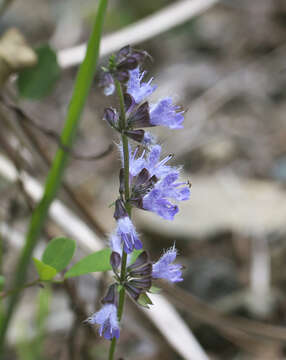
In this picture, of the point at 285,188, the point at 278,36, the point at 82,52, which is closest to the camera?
the point at 82,52

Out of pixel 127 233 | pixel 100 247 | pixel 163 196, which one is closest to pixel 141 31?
pixel 100 247

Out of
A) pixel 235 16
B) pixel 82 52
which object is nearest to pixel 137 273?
pixel 82 52

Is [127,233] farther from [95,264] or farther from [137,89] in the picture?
[137,89]

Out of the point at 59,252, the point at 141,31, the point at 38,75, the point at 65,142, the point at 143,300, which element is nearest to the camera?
the point at 143,300

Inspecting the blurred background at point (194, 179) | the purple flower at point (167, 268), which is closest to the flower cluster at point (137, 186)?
the purple flower at point (167, 268)

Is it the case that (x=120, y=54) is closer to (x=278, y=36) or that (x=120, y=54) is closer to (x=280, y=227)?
(x=280, y=227)

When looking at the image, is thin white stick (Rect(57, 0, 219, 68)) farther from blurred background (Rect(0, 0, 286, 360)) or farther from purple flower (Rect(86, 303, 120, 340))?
purple flower (Rect(86, 303, 120, 340))
